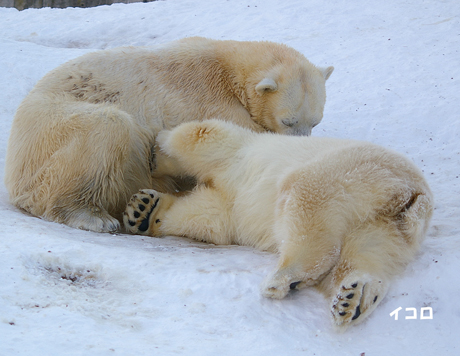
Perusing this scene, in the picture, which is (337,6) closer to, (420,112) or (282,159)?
(420,112)

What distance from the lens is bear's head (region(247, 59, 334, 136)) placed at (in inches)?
172

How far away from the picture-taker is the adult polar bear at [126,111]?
3805 mm

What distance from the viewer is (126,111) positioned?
420 centimetres

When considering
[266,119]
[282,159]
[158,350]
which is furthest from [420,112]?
[158,350]

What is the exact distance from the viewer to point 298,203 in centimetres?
281

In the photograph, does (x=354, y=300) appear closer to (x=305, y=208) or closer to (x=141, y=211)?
(x=305, y=208)

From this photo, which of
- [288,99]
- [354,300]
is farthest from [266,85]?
[354,300]

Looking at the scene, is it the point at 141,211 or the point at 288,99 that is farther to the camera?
the point at 288,99

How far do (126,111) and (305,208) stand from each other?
1995 millimetres

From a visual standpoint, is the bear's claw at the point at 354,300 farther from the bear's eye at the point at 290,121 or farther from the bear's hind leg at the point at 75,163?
the bear's eye at the point at 290,121

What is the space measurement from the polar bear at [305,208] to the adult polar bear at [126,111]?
12.9 inches

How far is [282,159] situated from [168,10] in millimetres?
6945

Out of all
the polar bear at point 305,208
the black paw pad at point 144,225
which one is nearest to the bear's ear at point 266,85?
the polar bear at point 305,208

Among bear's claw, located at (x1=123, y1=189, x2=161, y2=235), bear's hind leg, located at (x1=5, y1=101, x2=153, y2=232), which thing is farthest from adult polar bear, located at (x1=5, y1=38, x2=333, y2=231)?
bear's claw, located at (x1=123, y1=189, x2=161, y2=235)
